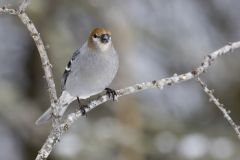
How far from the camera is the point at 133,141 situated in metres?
8.05

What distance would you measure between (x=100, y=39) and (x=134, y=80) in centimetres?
374

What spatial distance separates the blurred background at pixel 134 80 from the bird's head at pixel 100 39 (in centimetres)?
306

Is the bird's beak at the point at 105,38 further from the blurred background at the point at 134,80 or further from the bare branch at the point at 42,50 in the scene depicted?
the blurred background at the point at 134,80

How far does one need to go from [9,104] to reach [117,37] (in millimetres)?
1901

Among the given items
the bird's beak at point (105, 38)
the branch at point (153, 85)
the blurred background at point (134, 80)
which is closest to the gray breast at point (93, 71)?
the bird's beak at point (105, 38)

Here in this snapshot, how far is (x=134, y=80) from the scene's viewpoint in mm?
8438

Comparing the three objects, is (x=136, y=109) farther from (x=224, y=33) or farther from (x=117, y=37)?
(x=224, y=33)

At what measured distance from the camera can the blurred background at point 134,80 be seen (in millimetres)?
8219

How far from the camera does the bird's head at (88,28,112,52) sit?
15.5ft

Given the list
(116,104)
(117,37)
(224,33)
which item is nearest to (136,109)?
(116,104)

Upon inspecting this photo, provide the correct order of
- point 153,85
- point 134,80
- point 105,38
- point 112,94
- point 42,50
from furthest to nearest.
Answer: point 134,80 → point 105,38 → point 112,94 → point 153,85 → point 42,50

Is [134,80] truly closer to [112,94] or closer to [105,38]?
[105,38]

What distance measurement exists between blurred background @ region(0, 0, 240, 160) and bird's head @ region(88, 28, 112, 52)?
306 cm

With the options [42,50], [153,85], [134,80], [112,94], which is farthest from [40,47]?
[134,80]
